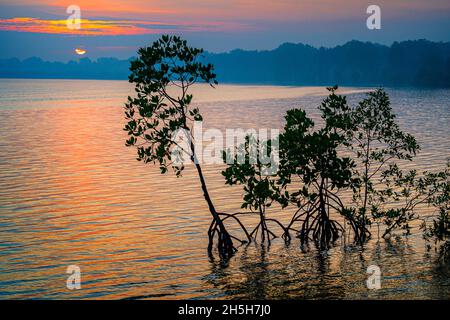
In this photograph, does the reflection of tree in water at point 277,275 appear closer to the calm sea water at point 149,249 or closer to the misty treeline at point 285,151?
the calm sea water at point 149,249

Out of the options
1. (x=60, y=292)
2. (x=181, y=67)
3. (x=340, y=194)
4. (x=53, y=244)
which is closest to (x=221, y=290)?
(x=60, y=292)

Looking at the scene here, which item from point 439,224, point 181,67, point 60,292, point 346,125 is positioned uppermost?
point 181,67

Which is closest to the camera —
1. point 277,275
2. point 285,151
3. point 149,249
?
point 277,275

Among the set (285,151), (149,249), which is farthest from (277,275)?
(149,249)

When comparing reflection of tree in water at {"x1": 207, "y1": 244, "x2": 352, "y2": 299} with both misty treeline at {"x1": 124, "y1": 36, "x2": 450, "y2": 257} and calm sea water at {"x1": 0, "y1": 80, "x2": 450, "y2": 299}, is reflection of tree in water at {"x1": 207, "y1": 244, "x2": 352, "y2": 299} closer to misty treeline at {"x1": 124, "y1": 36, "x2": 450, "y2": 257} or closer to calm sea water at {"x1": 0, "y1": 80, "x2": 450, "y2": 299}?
calm sea water at {"x1": 0, "y1": 80, "x2": 450, "y2": 299}

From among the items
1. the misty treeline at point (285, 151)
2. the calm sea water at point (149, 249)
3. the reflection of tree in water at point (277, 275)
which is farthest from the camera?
the misty treeline at point (285, 151)

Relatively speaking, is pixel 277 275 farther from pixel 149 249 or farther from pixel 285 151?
pixel 149 249

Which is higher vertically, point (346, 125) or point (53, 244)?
point (346, 125)

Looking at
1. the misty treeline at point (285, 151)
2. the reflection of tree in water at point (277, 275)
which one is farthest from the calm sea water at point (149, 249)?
the misty treeline at point (285, 151)
